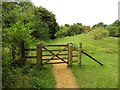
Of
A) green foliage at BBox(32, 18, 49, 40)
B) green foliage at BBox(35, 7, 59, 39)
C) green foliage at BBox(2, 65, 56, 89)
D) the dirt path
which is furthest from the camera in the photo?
green foliage at BBox(35, 7, 59, 39)

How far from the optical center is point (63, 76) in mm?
16453

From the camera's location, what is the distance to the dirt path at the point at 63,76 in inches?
583

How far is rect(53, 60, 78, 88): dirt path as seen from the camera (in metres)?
14.8

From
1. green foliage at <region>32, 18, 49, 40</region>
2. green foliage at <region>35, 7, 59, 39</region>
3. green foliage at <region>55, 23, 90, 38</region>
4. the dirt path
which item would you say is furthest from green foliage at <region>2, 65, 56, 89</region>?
green foliage at <region>55, 23, 90, 38</region>

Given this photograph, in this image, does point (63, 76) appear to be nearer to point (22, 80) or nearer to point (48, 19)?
point (22, 80)

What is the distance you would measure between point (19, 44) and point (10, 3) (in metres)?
4.36

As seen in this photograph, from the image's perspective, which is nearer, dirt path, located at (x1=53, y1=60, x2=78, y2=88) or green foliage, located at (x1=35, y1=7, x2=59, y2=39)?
dirt path, located at (x1=53, y1=60, x2=78, y2=88)

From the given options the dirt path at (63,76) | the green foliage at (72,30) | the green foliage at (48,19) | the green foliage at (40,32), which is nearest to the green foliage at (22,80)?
the dirt path at (63,76)

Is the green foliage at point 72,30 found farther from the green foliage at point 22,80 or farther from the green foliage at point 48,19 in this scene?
the green foliage at point 22,80

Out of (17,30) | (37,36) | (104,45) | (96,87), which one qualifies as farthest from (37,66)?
(37,36)

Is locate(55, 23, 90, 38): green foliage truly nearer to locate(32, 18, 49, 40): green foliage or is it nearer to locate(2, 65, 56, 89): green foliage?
locate(32, 18, 49, 40): green foliage

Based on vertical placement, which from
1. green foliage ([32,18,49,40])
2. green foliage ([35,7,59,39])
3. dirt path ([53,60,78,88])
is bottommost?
dirt path ([53,60,78,88])

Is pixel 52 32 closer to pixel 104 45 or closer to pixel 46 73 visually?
pixel 104 45

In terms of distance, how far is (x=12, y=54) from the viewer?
16.5m
